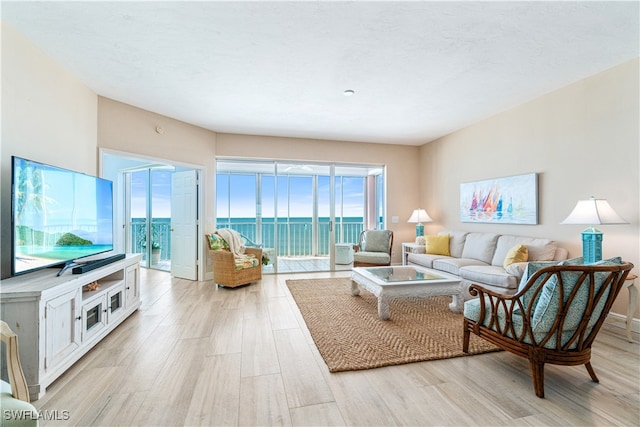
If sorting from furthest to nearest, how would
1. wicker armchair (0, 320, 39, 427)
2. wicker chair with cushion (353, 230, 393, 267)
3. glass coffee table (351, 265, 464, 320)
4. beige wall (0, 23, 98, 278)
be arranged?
wicker chair with cushion (353, 230, 393, 267) < glass coffee table (351, 265, 464, 320) < beige wall (0, 23, 98, 278) < wicker armchair (0, 320, 39, 427)

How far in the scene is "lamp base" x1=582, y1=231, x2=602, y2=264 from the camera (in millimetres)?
2727

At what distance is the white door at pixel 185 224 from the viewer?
4957 millimetres

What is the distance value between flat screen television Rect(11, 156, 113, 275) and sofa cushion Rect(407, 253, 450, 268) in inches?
172

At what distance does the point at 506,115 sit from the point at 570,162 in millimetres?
1208

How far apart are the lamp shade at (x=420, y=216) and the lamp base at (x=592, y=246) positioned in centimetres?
288

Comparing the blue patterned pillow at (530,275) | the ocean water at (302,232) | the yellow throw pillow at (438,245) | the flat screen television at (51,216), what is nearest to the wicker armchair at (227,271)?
the ocean water at (302,232)

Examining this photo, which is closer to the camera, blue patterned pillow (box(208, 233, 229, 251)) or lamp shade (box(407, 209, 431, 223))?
blue patterned pillow (box(208, 233, 229, 251))

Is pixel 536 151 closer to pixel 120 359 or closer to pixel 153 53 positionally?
pixel 153 53

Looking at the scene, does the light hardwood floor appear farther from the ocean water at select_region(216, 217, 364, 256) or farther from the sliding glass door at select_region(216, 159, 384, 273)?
the ocean water at select_region(216, 217, 364, 256)

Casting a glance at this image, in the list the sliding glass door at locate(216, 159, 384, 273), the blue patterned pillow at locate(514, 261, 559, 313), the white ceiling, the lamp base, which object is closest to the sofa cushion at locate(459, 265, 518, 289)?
the lamp base

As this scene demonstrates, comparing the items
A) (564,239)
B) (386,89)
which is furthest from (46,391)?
(564,239)

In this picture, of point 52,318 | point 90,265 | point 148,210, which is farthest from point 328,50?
point 148,210

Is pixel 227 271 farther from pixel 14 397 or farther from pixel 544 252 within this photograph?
pixel 544 252

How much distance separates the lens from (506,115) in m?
4.19
